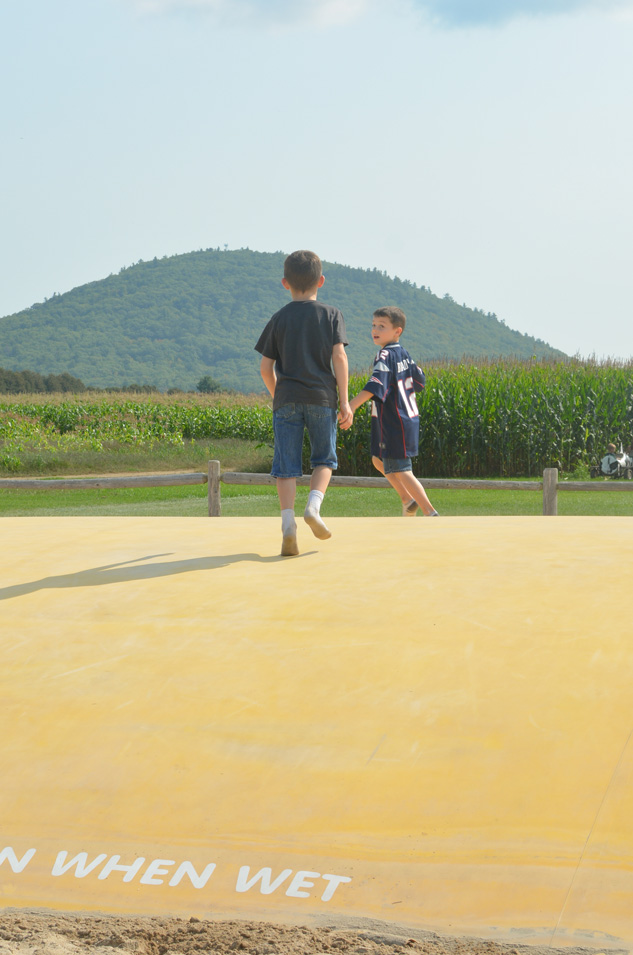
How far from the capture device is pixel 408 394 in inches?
224

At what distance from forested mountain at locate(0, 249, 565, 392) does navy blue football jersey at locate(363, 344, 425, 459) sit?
383 feet

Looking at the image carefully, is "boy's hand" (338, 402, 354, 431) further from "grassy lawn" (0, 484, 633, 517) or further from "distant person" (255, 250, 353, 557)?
"grassy lawn" (0, 484, 633, 517)

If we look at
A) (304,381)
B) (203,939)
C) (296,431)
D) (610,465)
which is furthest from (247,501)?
(203,939)

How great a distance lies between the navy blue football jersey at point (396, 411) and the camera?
559 centimetres

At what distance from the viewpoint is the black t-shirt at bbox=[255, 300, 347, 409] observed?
13.7ft

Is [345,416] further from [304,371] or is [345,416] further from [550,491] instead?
[550,491]

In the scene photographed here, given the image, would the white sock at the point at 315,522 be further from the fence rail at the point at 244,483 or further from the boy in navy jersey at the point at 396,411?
the fence rail at the point at 244,483

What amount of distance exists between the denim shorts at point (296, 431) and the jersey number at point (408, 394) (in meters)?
1.40

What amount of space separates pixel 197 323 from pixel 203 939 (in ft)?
488

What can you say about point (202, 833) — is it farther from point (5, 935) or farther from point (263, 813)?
point (5, 935)

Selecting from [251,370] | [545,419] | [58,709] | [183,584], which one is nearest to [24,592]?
[183,584]

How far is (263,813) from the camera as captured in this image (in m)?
2.04

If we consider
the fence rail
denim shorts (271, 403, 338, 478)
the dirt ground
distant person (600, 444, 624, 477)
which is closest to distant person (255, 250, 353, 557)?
denim shorts (271, 403, 338, 478)

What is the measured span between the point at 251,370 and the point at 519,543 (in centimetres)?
13146
